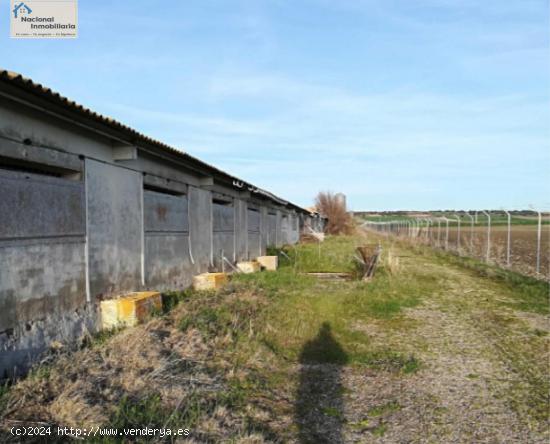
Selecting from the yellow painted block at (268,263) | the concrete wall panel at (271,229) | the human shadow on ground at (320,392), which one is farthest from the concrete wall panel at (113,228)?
the concrete wall panel at (271,229)

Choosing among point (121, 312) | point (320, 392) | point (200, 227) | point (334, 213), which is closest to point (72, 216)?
point (121, 312)

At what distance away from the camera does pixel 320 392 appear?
15.5 ft

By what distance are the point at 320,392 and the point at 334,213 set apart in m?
43.9

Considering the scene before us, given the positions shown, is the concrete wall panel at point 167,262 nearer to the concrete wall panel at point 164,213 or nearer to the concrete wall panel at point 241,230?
the concrete wall panel at point 164,213

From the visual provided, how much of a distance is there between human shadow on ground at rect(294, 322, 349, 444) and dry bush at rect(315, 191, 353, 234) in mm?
41225

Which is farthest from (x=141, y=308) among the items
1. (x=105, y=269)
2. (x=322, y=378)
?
(x=322, y=378)

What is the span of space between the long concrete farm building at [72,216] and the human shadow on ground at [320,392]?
9.32 feet

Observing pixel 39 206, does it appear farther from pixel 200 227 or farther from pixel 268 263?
pixel 268 263

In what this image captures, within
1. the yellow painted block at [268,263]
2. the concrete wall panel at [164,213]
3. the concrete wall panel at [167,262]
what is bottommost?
the yellow painted block at [268,263]

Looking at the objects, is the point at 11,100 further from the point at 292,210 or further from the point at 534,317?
the point at 292,210

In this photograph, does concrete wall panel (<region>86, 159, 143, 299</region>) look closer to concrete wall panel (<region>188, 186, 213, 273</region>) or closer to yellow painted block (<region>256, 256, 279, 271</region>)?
concrete wall panel (<region>188, 186, 213, 273</region>)

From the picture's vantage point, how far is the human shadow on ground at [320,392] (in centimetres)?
384

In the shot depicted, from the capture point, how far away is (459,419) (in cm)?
408

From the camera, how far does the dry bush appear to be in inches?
1877
